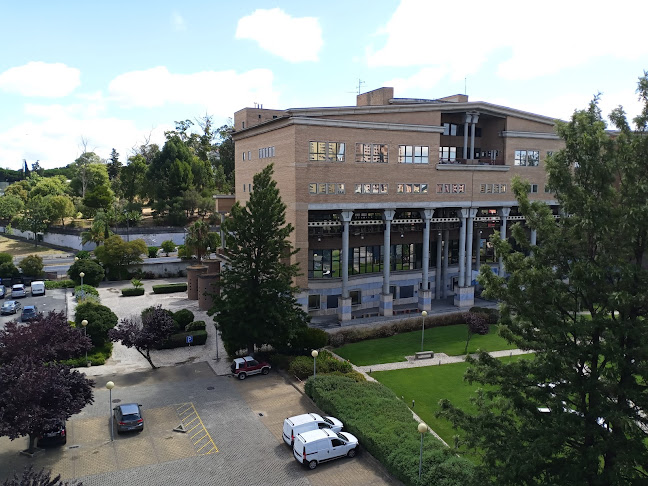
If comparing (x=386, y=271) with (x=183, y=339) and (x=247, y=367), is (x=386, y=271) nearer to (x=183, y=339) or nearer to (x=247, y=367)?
(x=247, y=367)

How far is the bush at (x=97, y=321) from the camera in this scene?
3678 centimetres

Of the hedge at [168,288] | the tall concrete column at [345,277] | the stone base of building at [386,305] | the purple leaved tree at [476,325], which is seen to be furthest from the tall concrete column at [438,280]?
the hedge at [168,288]

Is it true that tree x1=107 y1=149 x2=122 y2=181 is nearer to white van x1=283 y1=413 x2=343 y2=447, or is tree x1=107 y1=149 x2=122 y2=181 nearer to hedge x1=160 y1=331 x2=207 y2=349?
hedge x1=160 y1=331 x2=207 y2=349

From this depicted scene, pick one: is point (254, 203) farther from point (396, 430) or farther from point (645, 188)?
point (645, 188)

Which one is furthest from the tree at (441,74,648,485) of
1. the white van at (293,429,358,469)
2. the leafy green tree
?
the leafy green tree

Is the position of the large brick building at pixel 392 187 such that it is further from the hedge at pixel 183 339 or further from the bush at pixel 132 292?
the bush at pixel 132 292

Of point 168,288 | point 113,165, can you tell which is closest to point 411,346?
point 168,288

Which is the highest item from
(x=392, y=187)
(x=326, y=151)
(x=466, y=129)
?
(x=466, y=129)

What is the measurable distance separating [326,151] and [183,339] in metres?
18.8

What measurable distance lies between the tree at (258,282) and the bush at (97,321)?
29.8ft

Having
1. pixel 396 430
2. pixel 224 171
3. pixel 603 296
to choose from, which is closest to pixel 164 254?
pixel 224 171

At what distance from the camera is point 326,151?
1677 inches

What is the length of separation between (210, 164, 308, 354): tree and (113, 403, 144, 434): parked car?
904 centimetres

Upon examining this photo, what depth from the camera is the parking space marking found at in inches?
950
